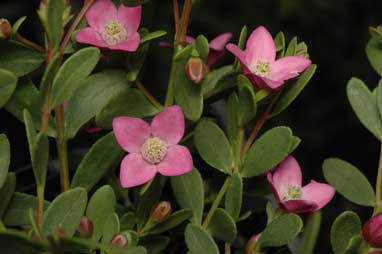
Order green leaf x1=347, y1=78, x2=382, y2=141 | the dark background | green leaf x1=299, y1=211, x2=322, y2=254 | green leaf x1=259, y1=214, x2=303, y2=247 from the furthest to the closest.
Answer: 1. the dark background
2. green leaf x1=347, y1=78, x2=382, y2=141
3. green leaf x1=259, y1=214, x2=303, y2=247
4. green leaf x1=299, y1=211, x2=322, y2=254

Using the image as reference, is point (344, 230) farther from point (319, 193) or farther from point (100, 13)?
point (100, 13)

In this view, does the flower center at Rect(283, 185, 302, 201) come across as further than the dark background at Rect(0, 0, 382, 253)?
No

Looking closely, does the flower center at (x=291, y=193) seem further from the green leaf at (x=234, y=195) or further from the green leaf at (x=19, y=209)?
the green leaf at (x=19, y=209)

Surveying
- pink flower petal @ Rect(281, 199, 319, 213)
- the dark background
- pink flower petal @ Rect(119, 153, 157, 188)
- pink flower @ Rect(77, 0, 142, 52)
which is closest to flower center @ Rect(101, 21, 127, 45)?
pink flower @ Rect(77, 0, 142, 52)

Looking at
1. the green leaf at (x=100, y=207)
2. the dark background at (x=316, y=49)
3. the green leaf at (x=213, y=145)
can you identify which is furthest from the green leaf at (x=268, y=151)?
the dark background at (x=316, y=49)

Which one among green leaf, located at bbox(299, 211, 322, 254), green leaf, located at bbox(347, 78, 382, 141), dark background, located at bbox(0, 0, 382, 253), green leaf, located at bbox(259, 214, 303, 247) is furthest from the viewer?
dark background, located at bbox(0, 0, 382, 253)

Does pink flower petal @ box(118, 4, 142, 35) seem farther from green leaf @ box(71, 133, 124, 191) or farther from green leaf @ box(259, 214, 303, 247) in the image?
green leaf @ box(259, 214, 303, 247)

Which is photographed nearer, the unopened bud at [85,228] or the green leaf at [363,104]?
the unopened bud at [85,228]
